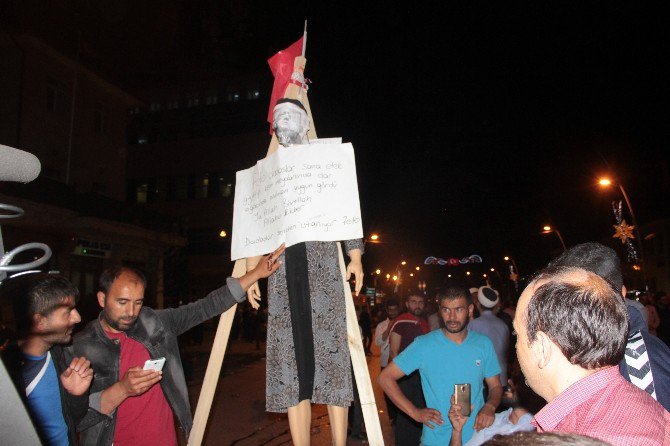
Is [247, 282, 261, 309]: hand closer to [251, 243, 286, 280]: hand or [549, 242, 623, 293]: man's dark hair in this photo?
[251, 243, 286, 280]: hand

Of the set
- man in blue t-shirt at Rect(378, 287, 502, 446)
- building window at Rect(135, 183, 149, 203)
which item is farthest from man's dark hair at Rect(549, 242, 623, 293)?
building window at Rect(135, 183, 149, 203)

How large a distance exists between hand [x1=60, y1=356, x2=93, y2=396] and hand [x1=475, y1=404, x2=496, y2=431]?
232cm

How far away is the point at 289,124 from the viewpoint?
10.7ft

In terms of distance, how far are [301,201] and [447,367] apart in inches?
74.4

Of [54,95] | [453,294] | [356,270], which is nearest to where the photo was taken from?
[356,270]

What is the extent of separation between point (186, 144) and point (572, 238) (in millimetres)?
32626

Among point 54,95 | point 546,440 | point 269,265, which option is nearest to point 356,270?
point 269,265

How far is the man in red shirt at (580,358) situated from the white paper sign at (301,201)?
1.32m

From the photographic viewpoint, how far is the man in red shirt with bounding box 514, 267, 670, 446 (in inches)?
57.8

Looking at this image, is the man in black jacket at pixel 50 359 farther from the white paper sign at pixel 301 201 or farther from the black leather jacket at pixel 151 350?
the white paper sign at pixel 301 201

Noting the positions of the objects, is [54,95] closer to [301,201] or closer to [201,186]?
[201,186]

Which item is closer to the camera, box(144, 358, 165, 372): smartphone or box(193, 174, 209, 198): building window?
box(144, 358, 165, 372): smartphone

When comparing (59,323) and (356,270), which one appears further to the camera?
(356,270)

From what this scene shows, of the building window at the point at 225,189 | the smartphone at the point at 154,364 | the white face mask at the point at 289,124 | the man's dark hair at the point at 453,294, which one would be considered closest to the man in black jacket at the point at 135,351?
the smartphone at the point at 154,364
